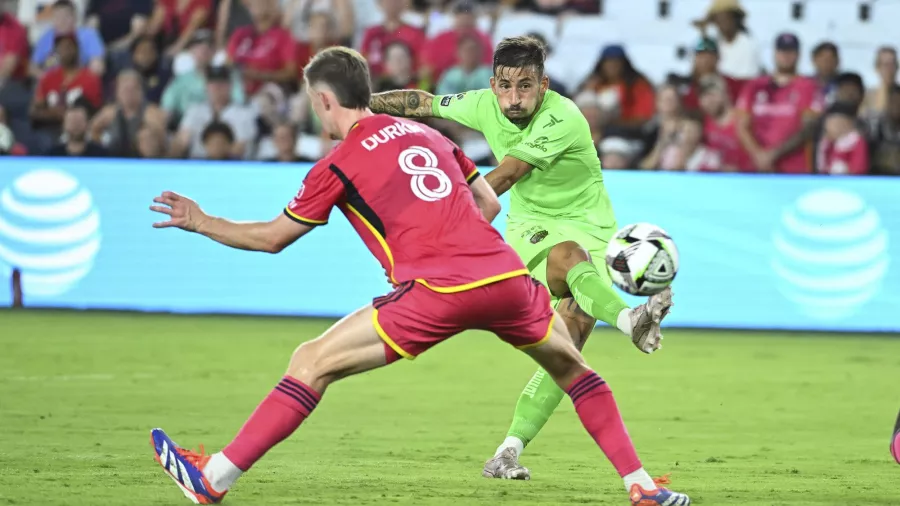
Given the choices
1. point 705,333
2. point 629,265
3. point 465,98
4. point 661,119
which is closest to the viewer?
point 629,265

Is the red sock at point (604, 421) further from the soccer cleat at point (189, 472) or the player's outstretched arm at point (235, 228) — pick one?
the soccer cleat at point (189, 472)

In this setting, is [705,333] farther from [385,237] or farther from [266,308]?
[385,237]

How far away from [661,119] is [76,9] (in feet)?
26.0

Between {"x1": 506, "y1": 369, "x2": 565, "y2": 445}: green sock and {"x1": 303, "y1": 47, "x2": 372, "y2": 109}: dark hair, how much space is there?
6.92 ft

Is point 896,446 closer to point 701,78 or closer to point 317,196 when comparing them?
point 317,196

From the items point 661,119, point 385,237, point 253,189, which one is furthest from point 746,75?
point 385,237

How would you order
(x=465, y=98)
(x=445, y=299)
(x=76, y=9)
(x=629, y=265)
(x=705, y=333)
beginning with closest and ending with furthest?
1. (x=445, y=299)
2. (x=629, y=265)
3. (x=465, y=98)
4. (x=705, y=333)
5. (x=76, y=9)

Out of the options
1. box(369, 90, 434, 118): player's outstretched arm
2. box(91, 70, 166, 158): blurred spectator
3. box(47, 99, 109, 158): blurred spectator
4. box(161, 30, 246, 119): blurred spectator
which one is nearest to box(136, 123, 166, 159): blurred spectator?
box(91, 70, 166, 158): blurred spectator

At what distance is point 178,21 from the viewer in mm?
18297

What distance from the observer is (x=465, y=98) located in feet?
26.0

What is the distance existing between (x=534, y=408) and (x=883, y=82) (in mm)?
10368

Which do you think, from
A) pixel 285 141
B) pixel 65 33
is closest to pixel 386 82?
pixel 285 141

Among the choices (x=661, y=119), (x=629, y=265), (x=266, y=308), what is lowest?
(x=266, y=308)

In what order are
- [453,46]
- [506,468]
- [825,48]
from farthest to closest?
[453,46] < [825,48] < [506,468]
